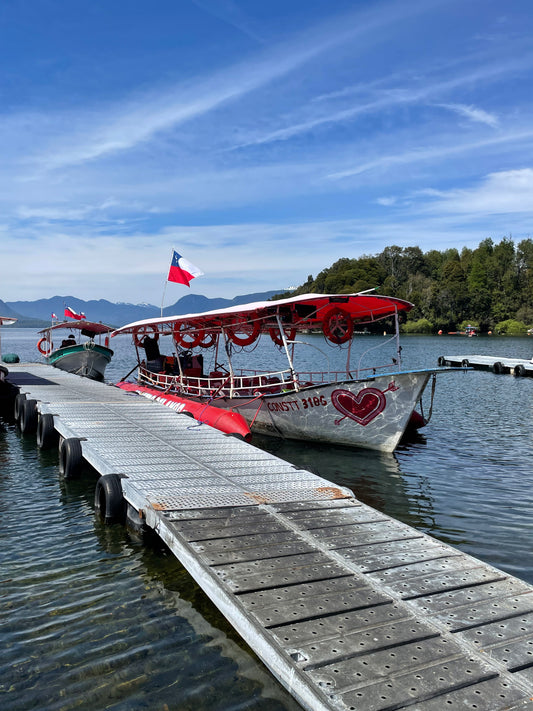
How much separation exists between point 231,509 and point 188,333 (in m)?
12.4

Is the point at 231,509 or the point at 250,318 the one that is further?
the point at 250,318

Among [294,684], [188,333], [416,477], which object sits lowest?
[416,477]

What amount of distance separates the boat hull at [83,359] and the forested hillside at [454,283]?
83.6m

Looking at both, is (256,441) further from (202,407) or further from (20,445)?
(20,445)

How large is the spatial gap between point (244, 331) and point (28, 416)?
7288mm

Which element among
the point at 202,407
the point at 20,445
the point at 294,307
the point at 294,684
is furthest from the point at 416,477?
the point at 20,445

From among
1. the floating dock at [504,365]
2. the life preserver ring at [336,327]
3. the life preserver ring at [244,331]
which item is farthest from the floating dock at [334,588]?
the floating dock at [504,365]

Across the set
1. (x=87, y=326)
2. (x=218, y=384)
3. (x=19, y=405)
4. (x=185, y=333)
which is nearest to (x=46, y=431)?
(x=19, y=405)

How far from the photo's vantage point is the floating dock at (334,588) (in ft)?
13.3

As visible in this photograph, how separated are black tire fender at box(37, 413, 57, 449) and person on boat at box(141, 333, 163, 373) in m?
7.40

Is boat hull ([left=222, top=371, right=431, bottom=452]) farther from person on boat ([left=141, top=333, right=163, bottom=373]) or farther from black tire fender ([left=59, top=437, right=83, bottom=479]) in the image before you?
person on boat ([left=141, top=333, right=163, bottom=373])

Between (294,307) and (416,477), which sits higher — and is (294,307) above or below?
above

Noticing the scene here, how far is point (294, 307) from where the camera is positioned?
15.2 m

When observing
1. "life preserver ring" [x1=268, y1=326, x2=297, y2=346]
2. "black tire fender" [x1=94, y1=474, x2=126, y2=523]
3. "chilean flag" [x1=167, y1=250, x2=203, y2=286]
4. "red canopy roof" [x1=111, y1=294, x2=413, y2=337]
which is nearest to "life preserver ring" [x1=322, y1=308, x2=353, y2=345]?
"red canopy roof" [x1=111, y1=294, x2=413, y2=337]
